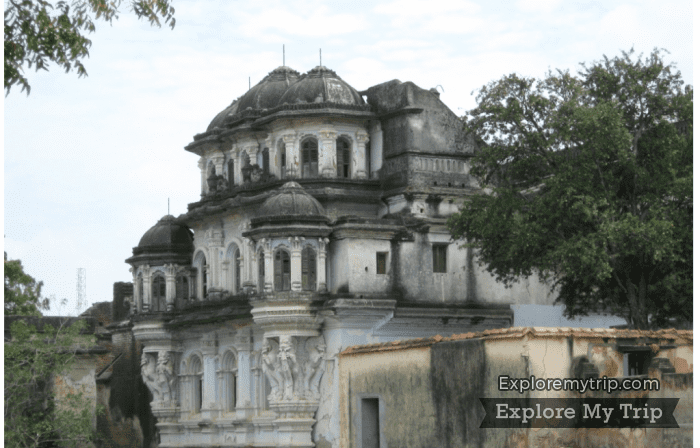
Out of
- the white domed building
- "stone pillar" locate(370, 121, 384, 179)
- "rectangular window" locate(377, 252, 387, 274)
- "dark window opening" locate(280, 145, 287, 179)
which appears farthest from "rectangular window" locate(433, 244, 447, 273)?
"dark window opening" locate(280, 145, 287, 179)

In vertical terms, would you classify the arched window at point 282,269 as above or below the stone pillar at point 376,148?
below

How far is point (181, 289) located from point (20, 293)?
10996 millimetres

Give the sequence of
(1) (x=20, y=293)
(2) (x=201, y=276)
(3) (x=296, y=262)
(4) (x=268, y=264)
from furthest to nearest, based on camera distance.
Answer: (1) (x=20, y=293) < (2) (x=201, y=276) < (4) (x=268, y=264) < (3) (x=296, y=262)

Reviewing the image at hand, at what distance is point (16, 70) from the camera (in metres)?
15.4

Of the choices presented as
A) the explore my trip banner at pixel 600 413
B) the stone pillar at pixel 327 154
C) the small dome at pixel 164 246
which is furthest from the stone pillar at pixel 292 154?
the explore my trip banner at pixel 600 413

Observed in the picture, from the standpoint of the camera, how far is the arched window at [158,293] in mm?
37562

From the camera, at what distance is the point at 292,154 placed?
34.8m

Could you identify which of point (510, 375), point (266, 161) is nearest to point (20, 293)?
point (266, 161)

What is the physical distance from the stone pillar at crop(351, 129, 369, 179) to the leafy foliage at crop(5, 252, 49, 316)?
36.2ft

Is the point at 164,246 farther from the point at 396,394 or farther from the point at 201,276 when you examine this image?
the point at 396,394

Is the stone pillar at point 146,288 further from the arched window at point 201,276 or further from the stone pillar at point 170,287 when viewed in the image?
the arched window at point 201,276

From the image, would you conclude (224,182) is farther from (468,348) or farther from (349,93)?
(468,348)

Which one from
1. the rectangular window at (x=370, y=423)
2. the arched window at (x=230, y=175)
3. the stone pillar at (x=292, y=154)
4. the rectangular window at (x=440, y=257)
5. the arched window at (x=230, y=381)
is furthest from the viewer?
the arched window at (x=230, y=175)

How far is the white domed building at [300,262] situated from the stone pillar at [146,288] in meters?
0.04
